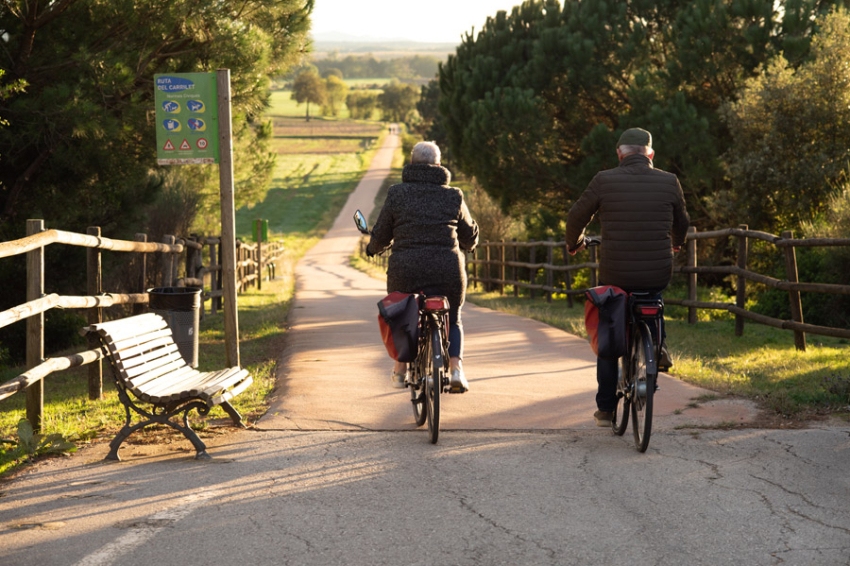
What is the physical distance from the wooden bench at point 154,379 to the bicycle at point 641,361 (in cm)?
254

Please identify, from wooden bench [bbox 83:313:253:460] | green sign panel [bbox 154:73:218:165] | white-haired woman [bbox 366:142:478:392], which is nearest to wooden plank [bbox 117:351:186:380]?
wooden bench [bbox 83:313:253:460]

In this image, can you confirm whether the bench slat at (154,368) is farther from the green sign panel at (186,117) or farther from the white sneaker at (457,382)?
the green sign panel at (186,117)

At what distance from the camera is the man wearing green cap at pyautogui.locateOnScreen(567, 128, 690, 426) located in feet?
21.4

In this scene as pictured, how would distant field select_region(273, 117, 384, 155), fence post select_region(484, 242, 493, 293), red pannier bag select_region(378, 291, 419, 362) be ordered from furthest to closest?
distant field select_region(273, 117, 384, 155)
fence post select_region(484, 242, 493, 293)
red pannier bag select_region(378, 291, 419, 362)

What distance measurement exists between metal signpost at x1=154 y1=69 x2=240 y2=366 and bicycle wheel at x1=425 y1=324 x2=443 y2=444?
2.49m

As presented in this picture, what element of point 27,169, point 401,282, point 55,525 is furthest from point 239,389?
point 27,169

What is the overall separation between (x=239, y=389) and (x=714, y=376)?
14.8 feet

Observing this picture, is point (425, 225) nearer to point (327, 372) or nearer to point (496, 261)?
point (327, 372)

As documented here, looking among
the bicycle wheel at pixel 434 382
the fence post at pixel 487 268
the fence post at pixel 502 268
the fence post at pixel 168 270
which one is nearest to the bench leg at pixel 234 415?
the bicycle wheel at pixel 434 382

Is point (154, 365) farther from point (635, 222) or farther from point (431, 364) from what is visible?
point (635, 222)

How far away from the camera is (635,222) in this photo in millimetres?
6535

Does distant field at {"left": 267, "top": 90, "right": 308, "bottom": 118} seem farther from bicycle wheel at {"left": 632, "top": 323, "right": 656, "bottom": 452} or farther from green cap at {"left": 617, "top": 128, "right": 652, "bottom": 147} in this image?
bicycle wheel at {"left": 632, "top": 323, "right": 656, "bottom": 452}

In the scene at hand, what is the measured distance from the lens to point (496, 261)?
2708 cm

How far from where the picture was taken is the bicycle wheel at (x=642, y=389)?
6.15 m
